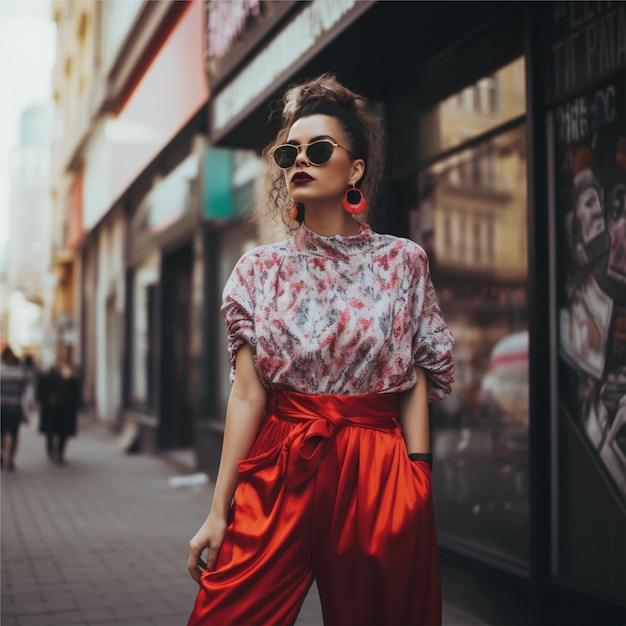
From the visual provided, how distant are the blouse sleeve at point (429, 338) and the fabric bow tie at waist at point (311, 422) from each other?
137 millimetres

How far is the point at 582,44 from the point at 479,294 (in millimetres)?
2445

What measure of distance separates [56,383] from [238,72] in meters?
6.76

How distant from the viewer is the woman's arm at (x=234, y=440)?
2.21 m

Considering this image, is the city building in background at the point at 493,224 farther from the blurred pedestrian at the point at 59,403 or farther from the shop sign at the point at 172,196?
the blurred pedestrian at the point at 59,403

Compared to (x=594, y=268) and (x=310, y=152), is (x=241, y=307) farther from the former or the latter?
(x=594, y=268)

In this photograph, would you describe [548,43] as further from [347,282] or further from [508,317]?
[347,282]

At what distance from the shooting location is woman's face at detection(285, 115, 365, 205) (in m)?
2.34

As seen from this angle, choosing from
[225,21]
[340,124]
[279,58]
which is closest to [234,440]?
[340,124]

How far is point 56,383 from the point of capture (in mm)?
12867

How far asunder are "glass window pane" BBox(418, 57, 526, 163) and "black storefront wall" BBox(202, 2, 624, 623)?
200mm

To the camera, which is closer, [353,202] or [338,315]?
[338,315]

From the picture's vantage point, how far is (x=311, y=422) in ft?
7.17

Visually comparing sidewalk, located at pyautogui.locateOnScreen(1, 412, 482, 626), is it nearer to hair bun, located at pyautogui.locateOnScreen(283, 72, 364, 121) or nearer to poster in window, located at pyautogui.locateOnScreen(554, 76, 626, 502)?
poster in window, located at pyautogui.locateOnScreen(554, 76, 626, 502)

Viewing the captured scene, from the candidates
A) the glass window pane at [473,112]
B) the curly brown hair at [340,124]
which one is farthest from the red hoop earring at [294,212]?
the glass window pane at [473,112]
